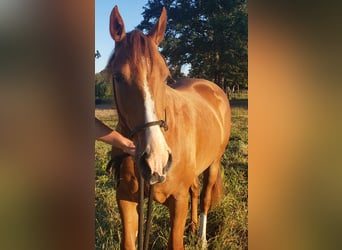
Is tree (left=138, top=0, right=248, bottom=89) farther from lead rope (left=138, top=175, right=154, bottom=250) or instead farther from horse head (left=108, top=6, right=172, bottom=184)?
lead rope (left=138, top=175, right=154, bottom=250)

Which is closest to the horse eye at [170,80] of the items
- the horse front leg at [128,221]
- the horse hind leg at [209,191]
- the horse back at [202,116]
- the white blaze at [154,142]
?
the horse back at [202,116]

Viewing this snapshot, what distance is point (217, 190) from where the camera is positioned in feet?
4.80

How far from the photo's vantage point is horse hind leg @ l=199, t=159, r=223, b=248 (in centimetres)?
146

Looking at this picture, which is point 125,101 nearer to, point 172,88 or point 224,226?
point 172,88

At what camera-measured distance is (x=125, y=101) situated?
1296 mm

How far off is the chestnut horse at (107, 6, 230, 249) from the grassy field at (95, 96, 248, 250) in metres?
0.03

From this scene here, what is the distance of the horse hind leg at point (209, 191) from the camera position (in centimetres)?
146

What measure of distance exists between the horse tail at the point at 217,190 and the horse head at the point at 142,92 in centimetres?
25

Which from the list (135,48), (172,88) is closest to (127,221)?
(172,88)

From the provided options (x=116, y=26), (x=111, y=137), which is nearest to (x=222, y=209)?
(x=111, y=137)

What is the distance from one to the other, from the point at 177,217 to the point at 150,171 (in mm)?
228

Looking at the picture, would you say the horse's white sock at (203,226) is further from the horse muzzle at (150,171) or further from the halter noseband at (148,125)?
the halter noseband at (148,125)

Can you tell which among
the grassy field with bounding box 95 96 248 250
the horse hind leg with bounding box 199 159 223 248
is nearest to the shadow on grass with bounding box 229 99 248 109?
the grassy field with bounding box 95 96 248 250
